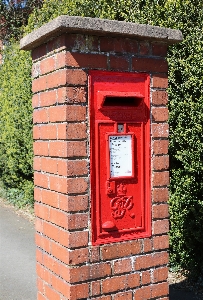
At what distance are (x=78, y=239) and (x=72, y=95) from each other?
0.88 m

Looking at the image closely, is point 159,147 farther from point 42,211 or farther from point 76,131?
point 42,211

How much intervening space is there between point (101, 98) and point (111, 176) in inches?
19.3

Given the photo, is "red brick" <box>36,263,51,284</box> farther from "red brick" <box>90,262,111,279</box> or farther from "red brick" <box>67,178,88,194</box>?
"red brick" <box>67,178,88,194</box>

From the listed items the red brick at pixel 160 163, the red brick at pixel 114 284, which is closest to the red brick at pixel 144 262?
the red brick at pixel 114 284

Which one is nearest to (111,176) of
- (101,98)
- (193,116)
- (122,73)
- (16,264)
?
(101,98)

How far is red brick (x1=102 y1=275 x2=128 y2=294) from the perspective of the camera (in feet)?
8.37

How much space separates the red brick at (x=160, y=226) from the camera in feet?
8.79

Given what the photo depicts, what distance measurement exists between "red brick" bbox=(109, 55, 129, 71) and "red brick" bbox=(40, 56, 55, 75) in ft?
1.22

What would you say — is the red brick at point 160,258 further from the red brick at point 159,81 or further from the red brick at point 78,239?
the red brick at point 159,81

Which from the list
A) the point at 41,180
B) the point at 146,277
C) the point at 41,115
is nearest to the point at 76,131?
the point at 41,115

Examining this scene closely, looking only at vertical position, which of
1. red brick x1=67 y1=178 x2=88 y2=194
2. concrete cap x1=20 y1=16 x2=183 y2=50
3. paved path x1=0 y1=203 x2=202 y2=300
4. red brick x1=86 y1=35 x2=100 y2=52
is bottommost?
paved path x1=0 y1=203 x2=202 y2=300

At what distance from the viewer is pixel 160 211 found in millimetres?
2697

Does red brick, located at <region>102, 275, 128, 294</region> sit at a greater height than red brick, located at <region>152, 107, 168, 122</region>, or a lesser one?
lesser

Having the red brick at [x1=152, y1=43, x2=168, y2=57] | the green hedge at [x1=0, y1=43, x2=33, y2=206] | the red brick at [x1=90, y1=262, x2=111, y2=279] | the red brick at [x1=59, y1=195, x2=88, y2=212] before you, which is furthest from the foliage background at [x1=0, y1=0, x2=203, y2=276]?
the green hedge at [x1=0, y1=43, x2=33, y2=206]
